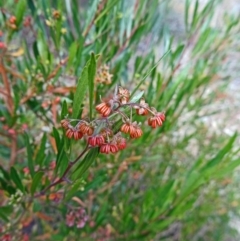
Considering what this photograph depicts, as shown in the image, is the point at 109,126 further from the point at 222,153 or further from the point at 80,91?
the point at 222,153

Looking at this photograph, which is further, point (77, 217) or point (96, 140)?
point (77, 217)

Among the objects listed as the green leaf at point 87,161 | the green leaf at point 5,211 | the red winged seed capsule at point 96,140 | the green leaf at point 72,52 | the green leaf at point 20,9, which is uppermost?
the green leaf at point 20,9

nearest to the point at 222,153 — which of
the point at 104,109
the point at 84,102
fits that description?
the point at 84,102

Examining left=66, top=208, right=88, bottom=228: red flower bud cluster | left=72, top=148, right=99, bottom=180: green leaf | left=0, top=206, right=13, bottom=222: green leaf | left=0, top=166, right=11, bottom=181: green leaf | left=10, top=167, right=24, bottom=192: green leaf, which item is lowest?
left=66, top=208, right=88, bottom=228: red flower bud cluster

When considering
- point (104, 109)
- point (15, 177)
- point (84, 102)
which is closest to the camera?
point (104, 109)

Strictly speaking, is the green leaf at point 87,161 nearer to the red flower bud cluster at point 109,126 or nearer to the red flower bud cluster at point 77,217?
the red flower bud cluster at point 109,126

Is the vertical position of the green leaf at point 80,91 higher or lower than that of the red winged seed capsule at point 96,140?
higher

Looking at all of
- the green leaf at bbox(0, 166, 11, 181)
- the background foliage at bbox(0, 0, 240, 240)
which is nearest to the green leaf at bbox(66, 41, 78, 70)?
the background foliage at bbox(0, 0, 240, 240)

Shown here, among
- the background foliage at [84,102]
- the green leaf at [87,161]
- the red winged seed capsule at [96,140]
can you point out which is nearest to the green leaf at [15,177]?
the background foliage at [84,102]

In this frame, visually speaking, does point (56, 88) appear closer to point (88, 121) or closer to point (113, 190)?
point (88, 121)

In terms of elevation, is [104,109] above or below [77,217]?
above

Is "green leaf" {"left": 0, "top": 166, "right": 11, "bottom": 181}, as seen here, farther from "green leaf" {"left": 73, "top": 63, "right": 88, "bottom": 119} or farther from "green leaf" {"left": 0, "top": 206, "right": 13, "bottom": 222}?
"green leaf" {"left": 73, "top": 63, "right": 88, "bottom": 119}
